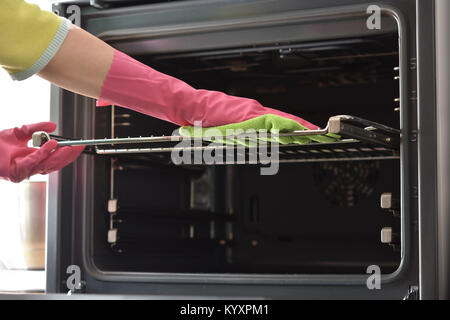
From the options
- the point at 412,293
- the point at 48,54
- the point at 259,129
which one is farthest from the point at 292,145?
the point at 48,54

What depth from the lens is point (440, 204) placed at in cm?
105

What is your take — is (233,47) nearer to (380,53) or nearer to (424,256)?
(380,53)

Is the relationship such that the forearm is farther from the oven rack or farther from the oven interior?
the oven interior

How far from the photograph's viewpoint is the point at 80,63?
3.49ft

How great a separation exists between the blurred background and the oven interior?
13 centimetres

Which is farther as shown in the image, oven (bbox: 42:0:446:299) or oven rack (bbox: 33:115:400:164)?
oven (bbox: 42:0:446:299)

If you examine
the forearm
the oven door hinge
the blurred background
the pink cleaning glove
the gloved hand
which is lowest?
the oven door hinge

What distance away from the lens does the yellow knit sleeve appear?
1016 millimetres

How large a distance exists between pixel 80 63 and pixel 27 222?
447 mm

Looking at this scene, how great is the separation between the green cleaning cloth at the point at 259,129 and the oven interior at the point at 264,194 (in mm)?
360

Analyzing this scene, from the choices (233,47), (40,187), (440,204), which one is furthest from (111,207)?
(440,204)

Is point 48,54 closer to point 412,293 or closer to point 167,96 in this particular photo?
point 167,96

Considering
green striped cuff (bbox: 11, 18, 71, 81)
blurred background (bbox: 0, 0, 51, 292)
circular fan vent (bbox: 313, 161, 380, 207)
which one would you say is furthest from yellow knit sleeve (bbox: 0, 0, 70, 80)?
circular fan vent (bbox: 313, 161, 380, 207)
